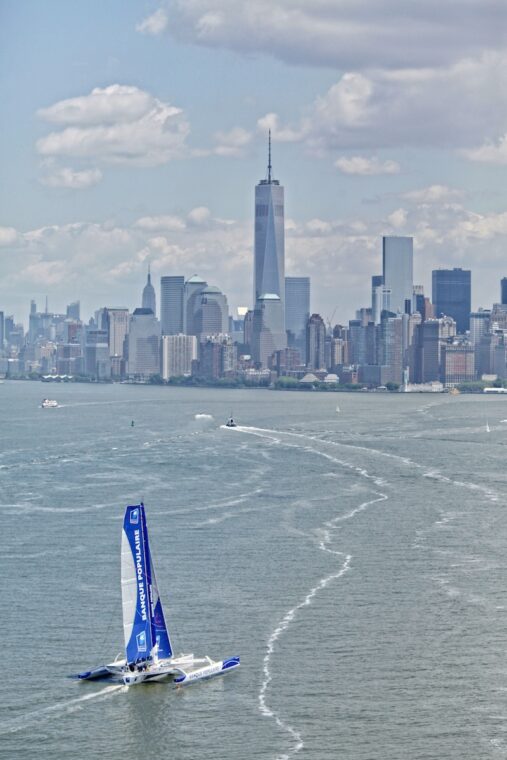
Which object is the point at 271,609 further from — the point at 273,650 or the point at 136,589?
the point at 136,589

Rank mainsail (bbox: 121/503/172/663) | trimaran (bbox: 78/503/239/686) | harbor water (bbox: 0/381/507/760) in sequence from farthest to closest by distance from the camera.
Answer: mainsail (bbox: 121/503/172/663) < trimaran (bbox: 78/503/239/686) < harbor water (bbox: 0/381/507/760)

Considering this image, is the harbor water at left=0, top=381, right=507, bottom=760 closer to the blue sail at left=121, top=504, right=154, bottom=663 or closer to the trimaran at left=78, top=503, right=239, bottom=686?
the trimaran at left=78, top=503, right=239, bottom=686

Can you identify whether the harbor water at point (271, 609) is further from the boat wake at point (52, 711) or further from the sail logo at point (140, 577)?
the sail logo at point (140, 577)

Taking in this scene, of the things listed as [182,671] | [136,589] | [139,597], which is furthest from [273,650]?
[136,589]

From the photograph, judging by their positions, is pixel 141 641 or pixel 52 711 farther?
pixel 141 641

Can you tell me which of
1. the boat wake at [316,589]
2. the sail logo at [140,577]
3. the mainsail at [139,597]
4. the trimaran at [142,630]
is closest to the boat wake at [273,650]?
the boat wake at [316,589]

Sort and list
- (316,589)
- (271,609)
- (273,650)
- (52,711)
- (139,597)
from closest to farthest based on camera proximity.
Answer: (52,711) → (139,597) → (273,650) → (271,609) → (316,589)

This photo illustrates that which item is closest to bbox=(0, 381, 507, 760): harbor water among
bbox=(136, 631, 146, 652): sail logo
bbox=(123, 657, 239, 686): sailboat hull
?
bbox=(123, 657, 239, 686): sailboat hull
